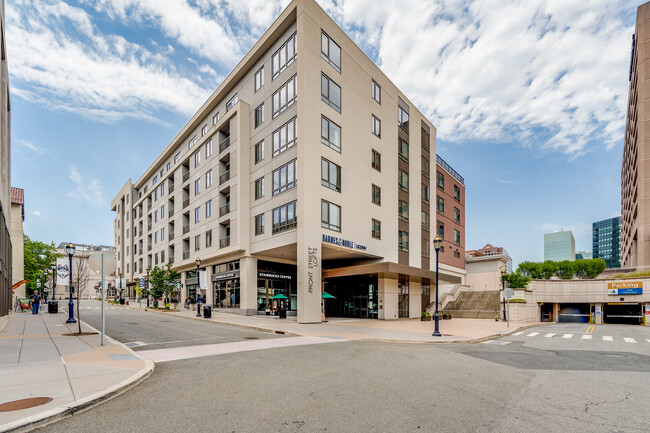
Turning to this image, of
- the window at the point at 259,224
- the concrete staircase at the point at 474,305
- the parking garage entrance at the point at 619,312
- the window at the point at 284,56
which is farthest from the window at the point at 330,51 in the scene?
the parking garage entrance at the point at 619,312

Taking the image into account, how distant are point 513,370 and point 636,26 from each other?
6621cm

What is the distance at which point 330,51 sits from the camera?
3066 cm

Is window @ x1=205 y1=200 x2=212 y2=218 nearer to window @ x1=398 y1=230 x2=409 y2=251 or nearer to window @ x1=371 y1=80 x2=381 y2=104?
window @ x1=398 y1=230 x2=409 y2=251

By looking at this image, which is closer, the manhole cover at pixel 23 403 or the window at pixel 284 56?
the manhole cover at pixel 23 403

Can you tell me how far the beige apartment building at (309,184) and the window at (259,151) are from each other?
0.10m

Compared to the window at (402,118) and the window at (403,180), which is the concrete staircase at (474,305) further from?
the window at (402,118)

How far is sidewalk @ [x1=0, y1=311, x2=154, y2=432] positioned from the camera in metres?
5.78

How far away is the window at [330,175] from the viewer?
2889 centimetres

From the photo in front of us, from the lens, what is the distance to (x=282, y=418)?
585 centimetres

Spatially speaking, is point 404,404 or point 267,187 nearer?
point 404,404

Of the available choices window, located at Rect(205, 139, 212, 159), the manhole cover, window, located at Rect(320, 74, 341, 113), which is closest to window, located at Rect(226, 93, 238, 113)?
window, located at Rect(205, 139, 212, 159)

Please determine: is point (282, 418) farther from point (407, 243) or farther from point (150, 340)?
point (407, 243)

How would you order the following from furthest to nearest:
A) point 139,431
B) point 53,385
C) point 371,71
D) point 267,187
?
point 371,71
point 267,187
point 53,385
point 139,431

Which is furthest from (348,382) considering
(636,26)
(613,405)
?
(636,26)
